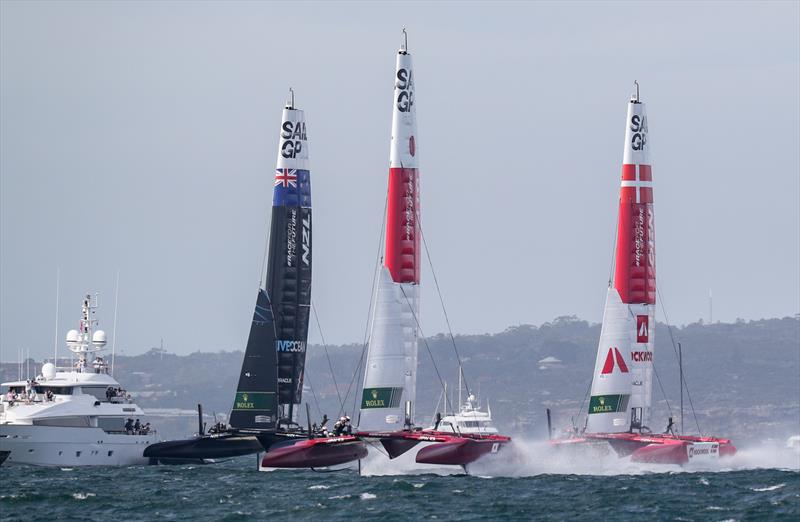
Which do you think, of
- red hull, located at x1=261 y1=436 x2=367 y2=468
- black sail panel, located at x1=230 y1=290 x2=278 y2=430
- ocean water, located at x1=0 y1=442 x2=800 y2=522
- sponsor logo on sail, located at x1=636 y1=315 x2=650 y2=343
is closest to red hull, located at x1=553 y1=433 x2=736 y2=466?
ocean water, located at x1=0 y1=442 x2=800 y2=522

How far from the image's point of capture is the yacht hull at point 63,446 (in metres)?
72.1

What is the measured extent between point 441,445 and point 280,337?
1788cm

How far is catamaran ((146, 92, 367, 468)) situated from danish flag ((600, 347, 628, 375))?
11802mm

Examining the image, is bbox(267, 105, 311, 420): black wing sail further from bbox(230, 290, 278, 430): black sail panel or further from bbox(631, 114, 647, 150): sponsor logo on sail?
bbox(631, 114, 647, 150): sponsor logo on sail

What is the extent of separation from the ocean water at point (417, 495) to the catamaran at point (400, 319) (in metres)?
1.47

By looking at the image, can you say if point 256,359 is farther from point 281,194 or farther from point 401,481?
point 401,481

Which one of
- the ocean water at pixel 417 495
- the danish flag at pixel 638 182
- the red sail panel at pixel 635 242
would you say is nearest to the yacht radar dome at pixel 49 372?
the ocean water at pixel 417 495

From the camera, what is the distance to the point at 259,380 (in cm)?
6862

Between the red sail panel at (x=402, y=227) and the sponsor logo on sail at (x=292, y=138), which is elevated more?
the sponsor logo on sail at (x=292, y=138)

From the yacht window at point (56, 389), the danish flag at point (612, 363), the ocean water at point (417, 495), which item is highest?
the danish flag at point (612, 363)

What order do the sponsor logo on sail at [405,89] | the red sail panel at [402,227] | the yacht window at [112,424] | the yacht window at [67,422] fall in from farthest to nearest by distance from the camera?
the yacht window at [112,424] < the yacht window at [67,422] < the sponsor logo on sail at [405,89] < the red sail panel at [402,227]

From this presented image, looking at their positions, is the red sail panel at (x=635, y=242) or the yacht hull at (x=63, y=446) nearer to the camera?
the red sail panel at (x=635, y=242)

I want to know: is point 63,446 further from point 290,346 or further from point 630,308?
point 630,308

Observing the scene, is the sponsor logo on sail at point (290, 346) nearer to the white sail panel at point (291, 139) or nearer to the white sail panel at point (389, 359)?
the white sail panel at point (291, 139)
